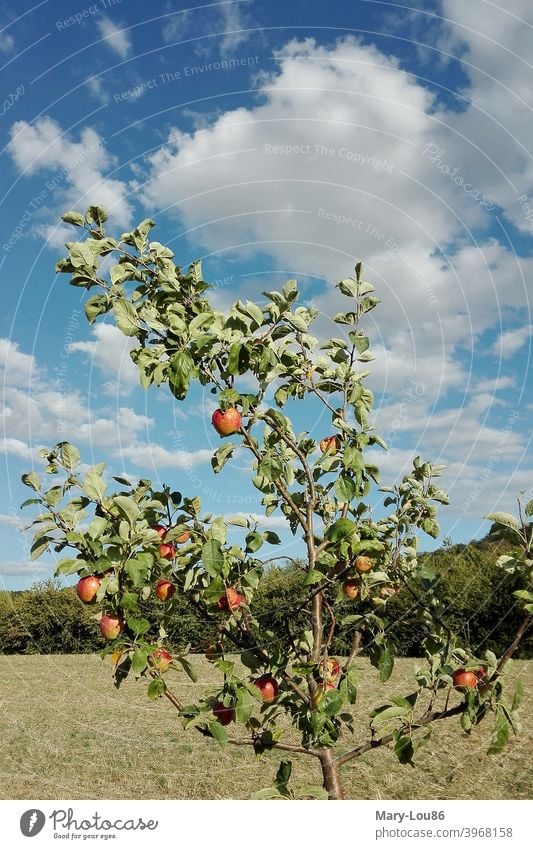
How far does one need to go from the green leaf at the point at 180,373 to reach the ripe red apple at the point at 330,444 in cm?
96

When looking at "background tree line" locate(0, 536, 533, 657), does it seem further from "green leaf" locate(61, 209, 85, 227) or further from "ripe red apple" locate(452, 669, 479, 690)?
"green leaf" locate(61, 209, 85, 227)

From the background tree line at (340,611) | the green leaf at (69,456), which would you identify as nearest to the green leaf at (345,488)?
the green leaf at (69,456)

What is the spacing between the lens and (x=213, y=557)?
2672 millimetres

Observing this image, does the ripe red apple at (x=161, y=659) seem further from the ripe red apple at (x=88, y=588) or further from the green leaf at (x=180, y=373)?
the green leaf at (x=180, y=373)

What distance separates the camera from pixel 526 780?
6383 millimetres

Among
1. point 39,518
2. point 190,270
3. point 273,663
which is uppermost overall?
point 190,270

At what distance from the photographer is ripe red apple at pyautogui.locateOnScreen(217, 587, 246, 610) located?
116 inches
